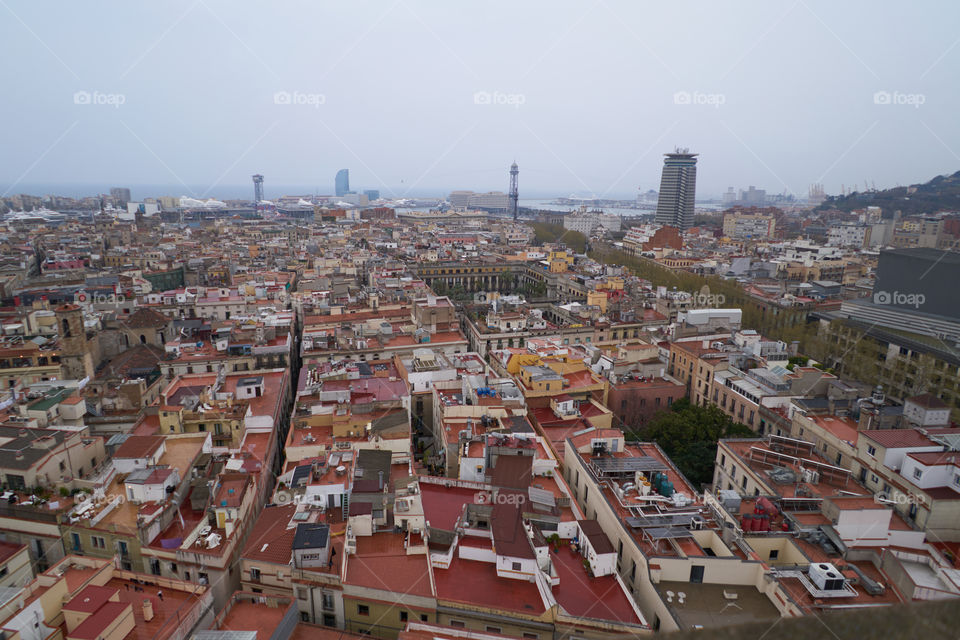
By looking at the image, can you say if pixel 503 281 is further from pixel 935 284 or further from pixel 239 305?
pixel 935 284

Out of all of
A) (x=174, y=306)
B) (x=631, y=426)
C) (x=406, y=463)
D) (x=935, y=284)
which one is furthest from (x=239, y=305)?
(x=935, y=284)

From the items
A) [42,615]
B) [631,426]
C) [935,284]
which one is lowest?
[631,426]

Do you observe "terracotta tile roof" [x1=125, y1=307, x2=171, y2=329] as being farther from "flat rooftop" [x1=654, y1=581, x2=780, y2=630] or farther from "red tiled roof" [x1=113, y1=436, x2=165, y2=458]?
"flat rooftop" [x1=654, y1=581, x2=780, y2=630]

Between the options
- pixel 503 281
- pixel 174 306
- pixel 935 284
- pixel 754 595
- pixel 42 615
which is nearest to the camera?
pixel 42 615

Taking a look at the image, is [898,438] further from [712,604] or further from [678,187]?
[678,187]

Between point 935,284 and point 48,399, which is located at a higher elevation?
point 935,284

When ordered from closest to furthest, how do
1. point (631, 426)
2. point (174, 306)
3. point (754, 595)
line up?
1. point (754, 595)
2. point (631, 426)
3. point (174, 306)

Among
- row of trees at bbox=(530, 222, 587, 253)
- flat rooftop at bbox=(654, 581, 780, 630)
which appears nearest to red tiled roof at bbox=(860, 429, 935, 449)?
flat rooftop at bbox=(654, 581, 780, 630)
